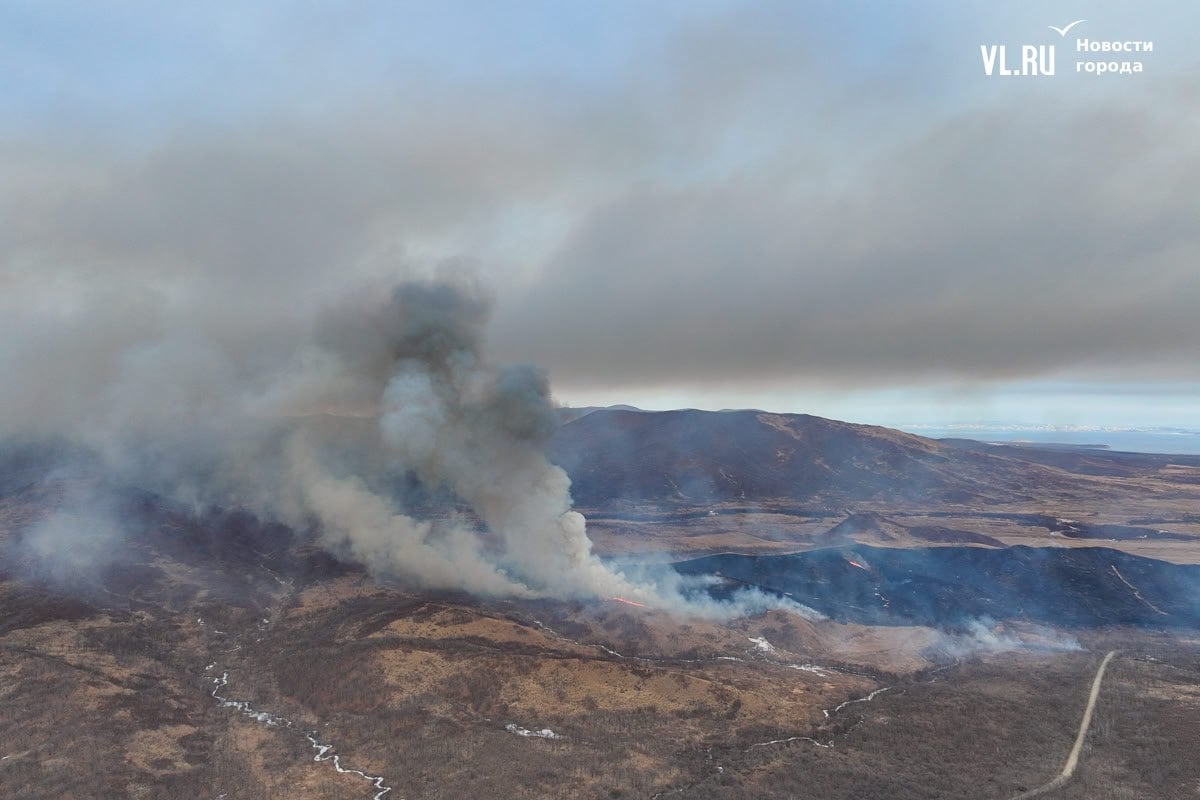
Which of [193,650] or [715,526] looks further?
[715,526]

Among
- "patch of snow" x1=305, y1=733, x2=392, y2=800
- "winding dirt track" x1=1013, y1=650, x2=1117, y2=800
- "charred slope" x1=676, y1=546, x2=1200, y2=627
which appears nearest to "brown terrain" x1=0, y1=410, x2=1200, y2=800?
"patch of snow" x1=305, y1=733, x2=392, y2=800

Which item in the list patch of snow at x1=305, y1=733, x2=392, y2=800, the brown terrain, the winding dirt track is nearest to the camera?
the winding dirt track

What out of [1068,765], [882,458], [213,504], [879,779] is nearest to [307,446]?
[213,504]

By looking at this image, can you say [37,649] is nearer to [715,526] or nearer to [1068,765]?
[1068,765]

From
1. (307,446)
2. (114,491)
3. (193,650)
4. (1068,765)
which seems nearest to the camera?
(1068,765)

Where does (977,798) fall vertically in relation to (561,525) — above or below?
below

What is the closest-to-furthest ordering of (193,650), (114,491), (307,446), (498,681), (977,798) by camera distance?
(977,798), (498,681), (193,650), (114,491), (307,446)

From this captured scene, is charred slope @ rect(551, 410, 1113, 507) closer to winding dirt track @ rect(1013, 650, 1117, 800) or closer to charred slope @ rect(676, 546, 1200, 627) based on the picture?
charred slope @ rect(676, 546, 1200, 627)
